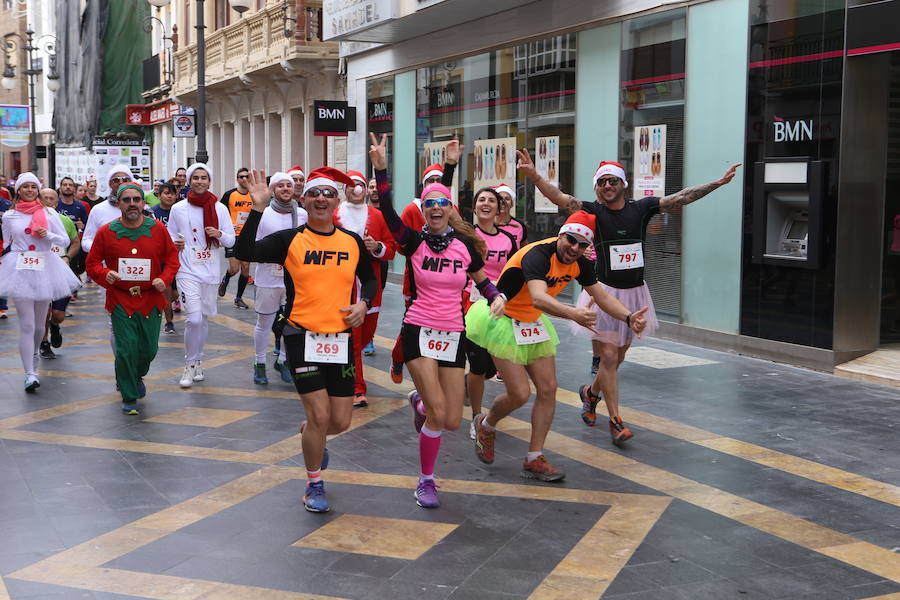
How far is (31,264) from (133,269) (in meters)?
1.83

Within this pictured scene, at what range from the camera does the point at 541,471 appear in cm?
641

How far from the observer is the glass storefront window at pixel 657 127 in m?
12.5

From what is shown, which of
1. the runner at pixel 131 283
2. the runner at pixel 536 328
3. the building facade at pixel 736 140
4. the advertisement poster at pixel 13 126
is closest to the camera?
the runner at pixel 536 328

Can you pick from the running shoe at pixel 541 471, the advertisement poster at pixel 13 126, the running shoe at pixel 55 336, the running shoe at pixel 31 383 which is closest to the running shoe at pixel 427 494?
the running shoe at pixel 541 471

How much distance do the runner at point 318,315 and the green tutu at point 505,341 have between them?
101 centimetres

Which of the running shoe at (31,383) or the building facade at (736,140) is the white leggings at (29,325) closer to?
the running shoe at (31,383)

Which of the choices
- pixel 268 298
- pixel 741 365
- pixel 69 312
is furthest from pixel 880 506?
pixel 69 312

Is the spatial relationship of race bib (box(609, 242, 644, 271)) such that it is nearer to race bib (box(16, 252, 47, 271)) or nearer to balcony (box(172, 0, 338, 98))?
race bib (box(16, 252, 47, 271))

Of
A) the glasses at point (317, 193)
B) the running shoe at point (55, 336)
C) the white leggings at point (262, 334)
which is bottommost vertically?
the running shoe at point (55, 336)

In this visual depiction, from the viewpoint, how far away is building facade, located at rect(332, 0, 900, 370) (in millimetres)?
10375

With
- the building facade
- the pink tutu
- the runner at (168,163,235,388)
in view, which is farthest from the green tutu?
the building facade

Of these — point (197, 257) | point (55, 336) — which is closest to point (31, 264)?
point (197, 257)

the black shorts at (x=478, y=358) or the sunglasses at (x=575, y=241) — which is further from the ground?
the sunglasses at (x=575, y=241)

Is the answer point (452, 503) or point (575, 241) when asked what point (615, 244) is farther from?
point (452, 503)
